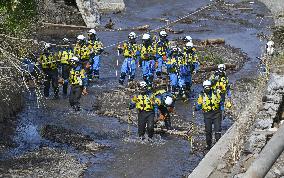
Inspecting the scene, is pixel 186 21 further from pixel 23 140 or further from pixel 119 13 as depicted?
pixel 23 140

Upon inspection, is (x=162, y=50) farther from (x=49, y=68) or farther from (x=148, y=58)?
(x=49, y=68)

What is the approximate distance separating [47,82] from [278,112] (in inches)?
336

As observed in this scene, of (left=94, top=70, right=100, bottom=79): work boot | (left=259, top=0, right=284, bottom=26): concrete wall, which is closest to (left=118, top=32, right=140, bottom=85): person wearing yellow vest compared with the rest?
(left=94, top=70, right=100, bottom=79): work boot

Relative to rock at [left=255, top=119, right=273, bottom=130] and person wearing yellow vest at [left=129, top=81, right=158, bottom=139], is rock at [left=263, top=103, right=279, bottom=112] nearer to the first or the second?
rock at [left=255, top=119, right=273, bottom=130]

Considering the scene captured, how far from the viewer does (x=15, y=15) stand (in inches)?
610

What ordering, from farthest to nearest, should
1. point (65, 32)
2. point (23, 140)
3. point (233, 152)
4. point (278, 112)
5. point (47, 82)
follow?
point (65, 32)
point (47, 82)
point (23, 140)
point (278, 112)
point (233, 152)

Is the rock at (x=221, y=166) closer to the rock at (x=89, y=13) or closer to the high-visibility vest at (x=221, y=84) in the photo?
the high-visibility vest at (x=221, y=84)

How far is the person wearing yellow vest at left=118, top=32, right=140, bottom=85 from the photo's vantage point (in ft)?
A: 70.8

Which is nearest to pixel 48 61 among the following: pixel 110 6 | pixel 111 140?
pixel 111 140

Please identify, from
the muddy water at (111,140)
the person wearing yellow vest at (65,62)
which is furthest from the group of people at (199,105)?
the person wearing yellow vest at (65,62)

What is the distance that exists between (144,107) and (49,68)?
4775mm

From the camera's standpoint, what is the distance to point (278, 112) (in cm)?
1416

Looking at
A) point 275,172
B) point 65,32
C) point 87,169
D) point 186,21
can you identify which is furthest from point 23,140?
point 186,21

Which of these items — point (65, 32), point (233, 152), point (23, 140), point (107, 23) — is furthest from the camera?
point (107, 23)
